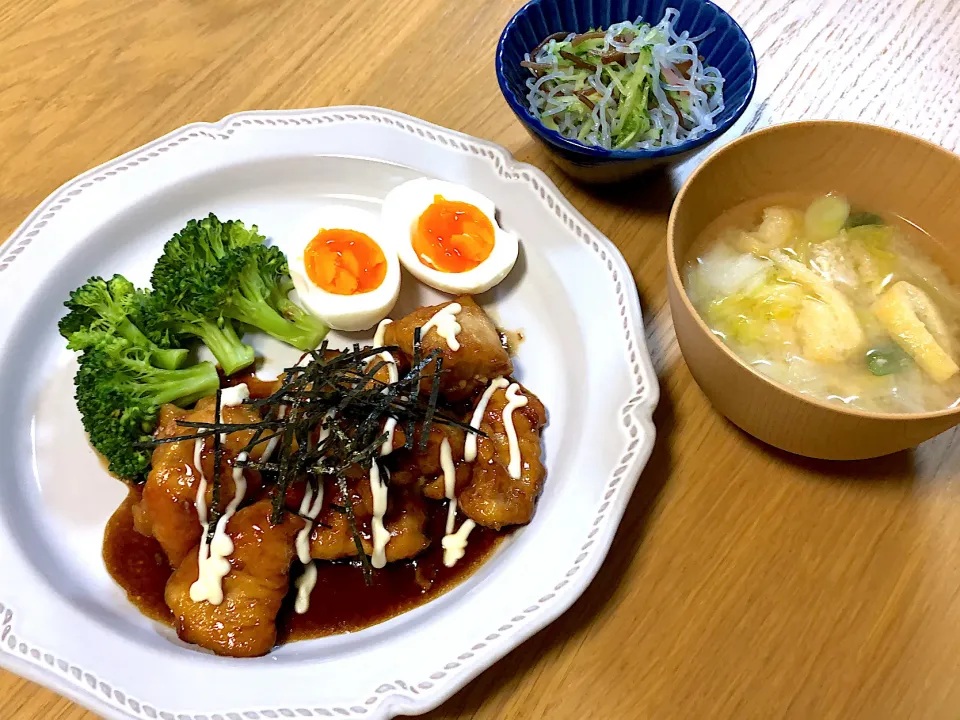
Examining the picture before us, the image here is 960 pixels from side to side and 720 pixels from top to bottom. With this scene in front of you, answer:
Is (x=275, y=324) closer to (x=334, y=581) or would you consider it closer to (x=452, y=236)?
(x=452, y=236)

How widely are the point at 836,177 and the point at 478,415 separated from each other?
127cm

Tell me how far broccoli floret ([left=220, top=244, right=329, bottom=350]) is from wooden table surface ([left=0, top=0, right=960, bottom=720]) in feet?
2.69

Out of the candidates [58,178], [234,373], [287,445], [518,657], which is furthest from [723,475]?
[58,178]

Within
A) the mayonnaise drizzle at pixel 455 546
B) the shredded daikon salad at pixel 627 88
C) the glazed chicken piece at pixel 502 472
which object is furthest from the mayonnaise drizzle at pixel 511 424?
the shredded daikon salad at pixel 627 88

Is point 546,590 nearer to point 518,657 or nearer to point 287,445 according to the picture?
point 518,657

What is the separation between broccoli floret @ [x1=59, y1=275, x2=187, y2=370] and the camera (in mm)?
2273

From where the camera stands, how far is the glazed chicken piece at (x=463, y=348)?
88.4 inches

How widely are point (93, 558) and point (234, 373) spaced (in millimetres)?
707

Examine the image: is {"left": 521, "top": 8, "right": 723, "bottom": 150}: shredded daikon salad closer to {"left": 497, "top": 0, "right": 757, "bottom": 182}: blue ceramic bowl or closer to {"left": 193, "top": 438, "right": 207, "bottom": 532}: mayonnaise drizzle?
{"left": 497, "top": 0, "right": 757, "bottom": 182}: blue ceramic bowl

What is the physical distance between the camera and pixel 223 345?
2396 mm

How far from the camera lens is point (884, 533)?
6.71 ft

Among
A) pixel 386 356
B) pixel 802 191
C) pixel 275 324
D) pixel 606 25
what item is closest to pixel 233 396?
pixel 275 324

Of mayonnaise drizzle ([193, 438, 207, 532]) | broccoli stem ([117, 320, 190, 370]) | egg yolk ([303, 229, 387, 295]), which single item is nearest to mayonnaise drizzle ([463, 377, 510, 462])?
egg yolk ([303, 229, 387, 295])

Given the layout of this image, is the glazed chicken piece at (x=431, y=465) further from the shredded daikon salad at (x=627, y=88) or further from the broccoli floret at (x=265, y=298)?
the shredded daikon salad at (x=627, y=88)
